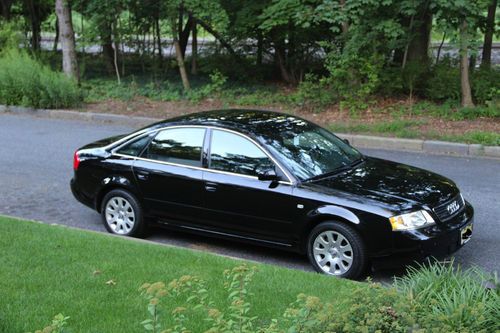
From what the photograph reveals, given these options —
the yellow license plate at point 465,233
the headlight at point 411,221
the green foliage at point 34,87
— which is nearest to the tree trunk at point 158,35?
the green foliage at point 34,87

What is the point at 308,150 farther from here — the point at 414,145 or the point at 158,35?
the point at 158,35

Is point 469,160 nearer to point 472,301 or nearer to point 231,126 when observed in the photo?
point 231,126

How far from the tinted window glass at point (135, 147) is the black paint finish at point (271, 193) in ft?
0.19

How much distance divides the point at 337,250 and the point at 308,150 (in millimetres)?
1200

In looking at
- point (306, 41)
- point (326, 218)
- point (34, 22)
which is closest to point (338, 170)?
point (326, 218)

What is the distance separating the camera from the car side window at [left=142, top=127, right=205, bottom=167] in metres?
6.89

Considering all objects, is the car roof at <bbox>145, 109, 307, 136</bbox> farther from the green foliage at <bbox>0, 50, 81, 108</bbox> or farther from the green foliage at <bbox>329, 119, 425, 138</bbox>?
the green foliage at <bbox>0, 50, 81, 108</bbox>

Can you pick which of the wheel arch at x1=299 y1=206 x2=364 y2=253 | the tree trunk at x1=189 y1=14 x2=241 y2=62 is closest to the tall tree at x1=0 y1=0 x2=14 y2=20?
the tree trunk at x1=189 y1=14 x2=241 y2=62

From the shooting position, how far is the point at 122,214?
291 inches

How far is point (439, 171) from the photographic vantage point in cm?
1028

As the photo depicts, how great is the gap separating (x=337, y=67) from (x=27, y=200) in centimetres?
855

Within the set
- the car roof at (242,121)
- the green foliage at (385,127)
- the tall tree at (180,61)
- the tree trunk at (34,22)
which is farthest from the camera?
the tree trunk at (34,22)

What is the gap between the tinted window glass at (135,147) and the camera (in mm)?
7285

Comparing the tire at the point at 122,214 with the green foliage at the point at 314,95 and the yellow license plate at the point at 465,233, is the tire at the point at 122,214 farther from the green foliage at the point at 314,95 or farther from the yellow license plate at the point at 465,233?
the green foliage at the point at 314,95
